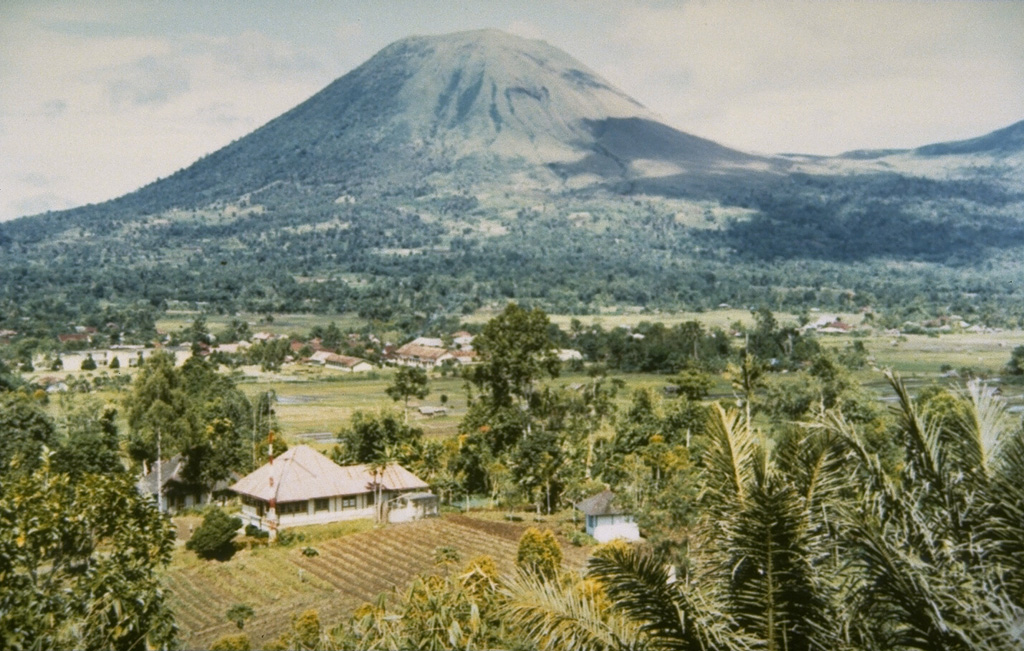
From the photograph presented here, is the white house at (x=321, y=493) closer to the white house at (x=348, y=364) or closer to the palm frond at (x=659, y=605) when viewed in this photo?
the palm frond at (x=659, y=605)

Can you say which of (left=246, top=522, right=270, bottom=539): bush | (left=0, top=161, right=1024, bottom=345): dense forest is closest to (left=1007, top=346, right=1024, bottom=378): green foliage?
(left=0, top=161, right=1024, bottom=345): dense forest

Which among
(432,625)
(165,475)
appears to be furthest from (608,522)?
(432,625)

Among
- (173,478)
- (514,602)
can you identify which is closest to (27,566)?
(514,602)

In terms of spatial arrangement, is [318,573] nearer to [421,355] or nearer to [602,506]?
[602,506]

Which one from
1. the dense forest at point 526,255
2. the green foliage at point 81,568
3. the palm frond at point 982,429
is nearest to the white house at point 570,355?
the dense forest at point 526,255

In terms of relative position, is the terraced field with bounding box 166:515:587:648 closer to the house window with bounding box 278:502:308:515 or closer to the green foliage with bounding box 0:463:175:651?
the house window with bounding box 278:502:308:515

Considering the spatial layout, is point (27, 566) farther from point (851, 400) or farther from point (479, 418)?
point (851, 400)
